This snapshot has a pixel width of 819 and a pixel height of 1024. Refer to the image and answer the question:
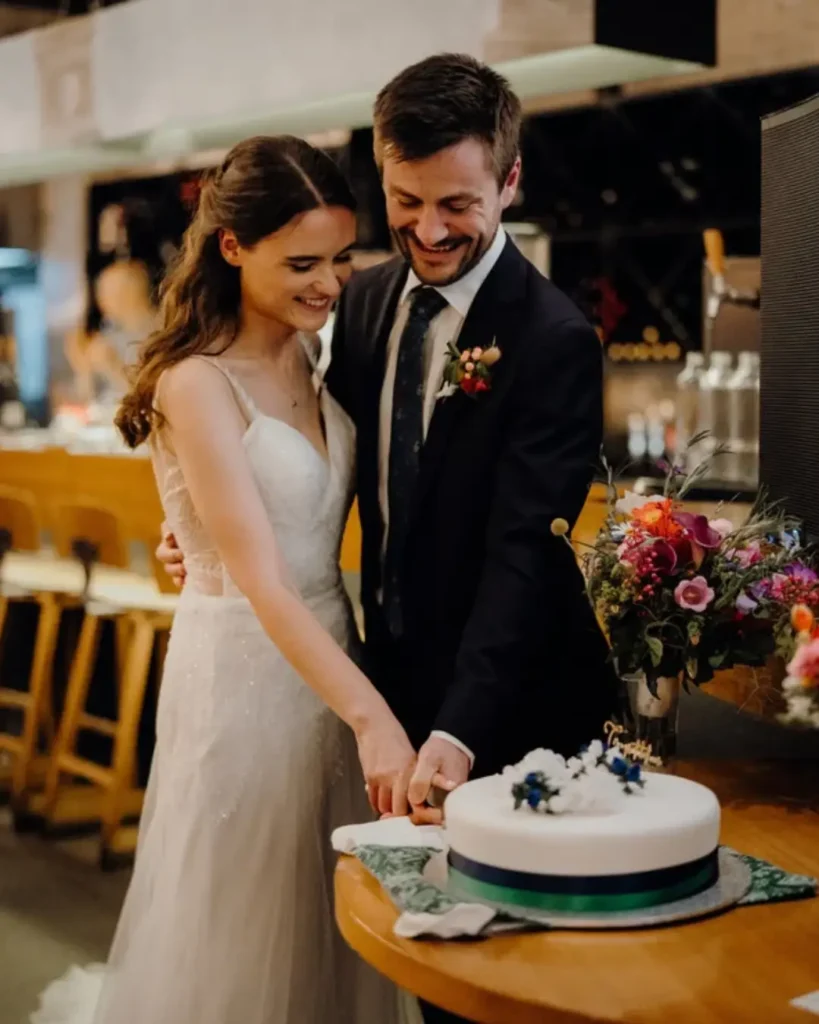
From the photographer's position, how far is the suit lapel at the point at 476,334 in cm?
192

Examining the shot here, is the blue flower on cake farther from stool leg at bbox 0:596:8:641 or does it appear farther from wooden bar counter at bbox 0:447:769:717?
stool leg at bbox 0:596:8:641

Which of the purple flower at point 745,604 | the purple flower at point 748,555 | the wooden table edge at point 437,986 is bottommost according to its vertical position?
the wooden table edge at point 437,986

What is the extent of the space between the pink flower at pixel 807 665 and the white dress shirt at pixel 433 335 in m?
0.75

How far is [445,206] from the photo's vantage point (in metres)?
1.82

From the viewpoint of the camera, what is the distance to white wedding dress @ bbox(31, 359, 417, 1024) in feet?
7.00

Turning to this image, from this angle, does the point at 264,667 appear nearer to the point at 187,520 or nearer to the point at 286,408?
the point at 187,520

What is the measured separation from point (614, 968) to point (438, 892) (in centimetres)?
21

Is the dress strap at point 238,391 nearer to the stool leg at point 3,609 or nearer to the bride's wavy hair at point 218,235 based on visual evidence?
→ the bride's wavy hair at point 218,235

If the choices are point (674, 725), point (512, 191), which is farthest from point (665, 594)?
point (512, 191)

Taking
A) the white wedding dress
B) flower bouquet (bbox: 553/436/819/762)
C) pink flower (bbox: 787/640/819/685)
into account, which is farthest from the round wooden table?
the white wedding dress

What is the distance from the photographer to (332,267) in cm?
206

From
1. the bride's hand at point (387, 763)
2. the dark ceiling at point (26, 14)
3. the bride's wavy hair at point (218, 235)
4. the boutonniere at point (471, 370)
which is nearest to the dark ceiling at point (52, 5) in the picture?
the dark ceiling at point (26, 14)

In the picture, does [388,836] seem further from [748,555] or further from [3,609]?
[3,609]

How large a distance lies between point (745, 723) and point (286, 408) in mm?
865
